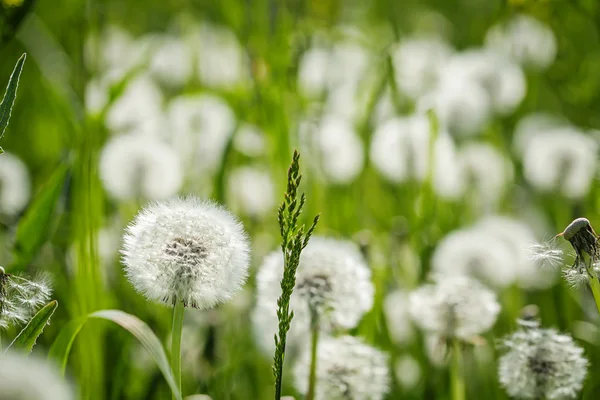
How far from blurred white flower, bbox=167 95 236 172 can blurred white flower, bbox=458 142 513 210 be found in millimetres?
1035

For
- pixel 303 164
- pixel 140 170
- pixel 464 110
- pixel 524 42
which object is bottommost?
pixel 140 170

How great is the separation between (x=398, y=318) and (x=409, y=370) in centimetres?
18

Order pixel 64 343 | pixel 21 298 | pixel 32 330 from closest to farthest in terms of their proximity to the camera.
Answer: pixel 32 330
pixel 21 298
pixel 64 343

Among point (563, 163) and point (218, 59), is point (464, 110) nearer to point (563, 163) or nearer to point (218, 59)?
point (563, 163)

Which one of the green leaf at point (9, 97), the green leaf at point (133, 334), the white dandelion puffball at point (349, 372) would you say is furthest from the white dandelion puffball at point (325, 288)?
the green leaf at point (9, 97)

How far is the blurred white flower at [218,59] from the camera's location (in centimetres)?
399

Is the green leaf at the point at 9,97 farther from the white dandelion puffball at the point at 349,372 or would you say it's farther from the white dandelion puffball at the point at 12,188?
the white dandelion puffball at the point at 12,188

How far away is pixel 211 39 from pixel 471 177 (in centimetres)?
221

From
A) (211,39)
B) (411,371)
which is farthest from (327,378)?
(211,39)

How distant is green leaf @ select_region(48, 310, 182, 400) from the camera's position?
1016 mm

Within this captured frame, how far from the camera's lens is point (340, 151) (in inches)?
125

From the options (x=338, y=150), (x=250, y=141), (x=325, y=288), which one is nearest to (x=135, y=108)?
(x=250, y=141)

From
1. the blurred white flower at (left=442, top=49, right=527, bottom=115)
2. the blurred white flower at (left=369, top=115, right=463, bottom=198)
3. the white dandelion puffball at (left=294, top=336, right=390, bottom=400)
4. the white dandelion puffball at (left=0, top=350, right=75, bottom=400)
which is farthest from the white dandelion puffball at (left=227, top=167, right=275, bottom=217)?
the white dandelion puffball at (left=0, top=350, right=75, bottom=400)

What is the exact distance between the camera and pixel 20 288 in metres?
1.01
